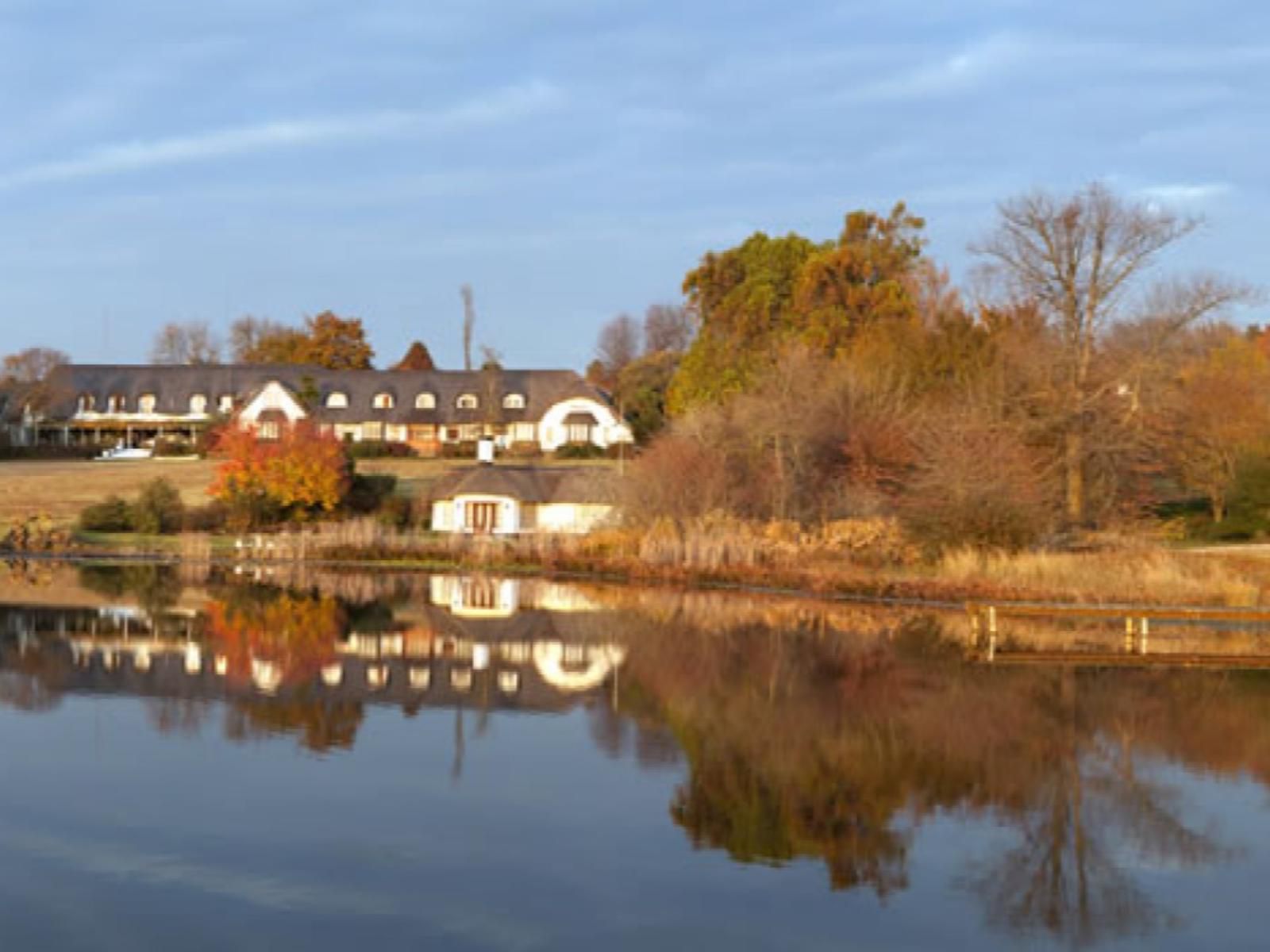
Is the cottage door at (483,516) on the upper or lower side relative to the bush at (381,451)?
lower

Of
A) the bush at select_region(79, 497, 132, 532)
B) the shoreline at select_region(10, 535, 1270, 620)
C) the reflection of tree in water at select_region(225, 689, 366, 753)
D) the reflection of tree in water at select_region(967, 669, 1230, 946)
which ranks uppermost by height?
the bush at select_region(79, 497, 132, 532)

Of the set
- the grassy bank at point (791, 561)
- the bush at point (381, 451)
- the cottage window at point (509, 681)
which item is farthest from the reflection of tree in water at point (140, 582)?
the bush at point (381, 451)

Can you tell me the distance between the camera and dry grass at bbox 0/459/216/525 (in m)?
62.8

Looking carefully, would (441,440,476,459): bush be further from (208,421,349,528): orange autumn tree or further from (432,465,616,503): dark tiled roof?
(208,421,349,528): orange autumn tree

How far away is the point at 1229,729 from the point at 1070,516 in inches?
1008

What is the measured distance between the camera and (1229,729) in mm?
20406

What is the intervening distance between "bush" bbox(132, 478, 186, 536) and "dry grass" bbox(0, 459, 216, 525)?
9.05 ft

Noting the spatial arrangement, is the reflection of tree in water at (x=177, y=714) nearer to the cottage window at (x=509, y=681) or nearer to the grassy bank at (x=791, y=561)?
the cottage window at (x=509, y=681)

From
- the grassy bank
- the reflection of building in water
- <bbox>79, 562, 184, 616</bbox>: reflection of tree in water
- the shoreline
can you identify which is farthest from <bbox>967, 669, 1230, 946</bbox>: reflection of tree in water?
<bbox>79, 562, 184, 616</bbox>: reflection of tree in water

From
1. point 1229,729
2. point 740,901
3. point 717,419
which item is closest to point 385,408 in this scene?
point 717,419

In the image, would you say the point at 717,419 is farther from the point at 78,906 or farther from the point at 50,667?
the point at 78,906

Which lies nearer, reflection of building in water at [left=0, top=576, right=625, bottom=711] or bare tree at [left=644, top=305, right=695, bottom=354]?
reflection of building in water at [left=0, top=576, right=625, bottom=711]

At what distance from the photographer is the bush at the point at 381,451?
251 feet

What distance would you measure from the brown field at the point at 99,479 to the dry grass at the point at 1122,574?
30790 mm
